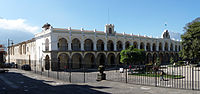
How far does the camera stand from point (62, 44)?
3194 centimetres

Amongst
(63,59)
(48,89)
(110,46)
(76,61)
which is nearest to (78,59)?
(76,61)

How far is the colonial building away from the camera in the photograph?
1135 inches

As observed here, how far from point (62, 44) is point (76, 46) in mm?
A: 2828

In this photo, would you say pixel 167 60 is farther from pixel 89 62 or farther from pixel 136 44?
pixel 89 62

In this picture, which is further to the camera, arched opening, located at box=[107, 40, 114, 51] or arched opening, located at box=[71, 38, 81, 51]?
arched opening, located at box=[107, 40, 114, 51]

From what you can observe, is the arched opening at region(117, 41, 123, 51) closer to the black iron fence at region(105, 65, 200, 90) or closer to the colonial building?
the colonial building

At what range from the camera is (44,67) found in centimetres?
2997

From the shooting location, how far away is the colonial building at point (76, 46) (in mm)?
28828

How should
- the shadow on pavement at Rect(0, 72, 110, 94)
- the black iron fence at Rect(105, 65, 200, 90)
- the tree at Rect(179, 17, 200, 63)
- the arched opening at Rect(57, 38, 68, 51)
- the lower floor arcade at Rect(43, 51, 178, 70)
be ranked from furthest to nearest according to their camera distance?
1. the arched opening at Rect(57, 38, 68, 51)
2. the tree at Rect(179, 17, 200, 63)
3. the lower floor arcade at Rect(43, 51, 178, 70)
4. the shadow on pavement at Rect(0, 72, 110, 94)
5. the black iron fence at Rect(105, 65, 200, 90)

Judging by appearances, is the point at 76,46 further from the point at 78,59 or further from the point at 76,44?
the point at 78,59

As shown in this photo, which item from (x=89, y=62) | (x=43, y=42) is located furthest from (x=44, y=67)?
(x=89, y=62)

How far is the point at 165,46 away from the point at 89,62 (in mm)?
29424

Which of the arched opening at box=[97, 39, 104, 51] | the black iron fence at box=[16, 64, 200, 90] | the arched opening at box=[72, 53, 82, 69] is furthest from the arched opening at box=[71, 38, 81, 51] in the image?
the black iron fence at box=[16, 64, 200, 90]

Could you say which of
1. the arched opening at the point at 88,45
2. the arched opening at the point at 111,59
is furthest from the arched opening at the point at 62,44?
the arched opening at the point at 111,59
